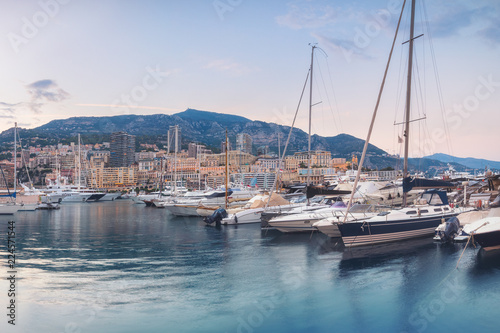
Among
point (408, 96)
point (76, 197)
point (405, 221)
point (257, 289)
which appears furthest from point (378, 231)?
point (76, 197)

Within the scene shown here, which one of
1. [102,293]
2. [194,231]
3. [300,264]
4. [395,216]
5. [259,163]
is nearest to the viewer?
[102,293]

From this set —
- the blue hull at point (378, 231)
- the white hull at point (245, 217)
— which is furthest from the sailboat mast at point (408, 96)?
the white hull at point (245, 217)

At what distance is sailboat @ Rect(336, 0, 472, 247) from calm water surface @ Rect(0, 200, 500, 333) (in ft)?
2.16

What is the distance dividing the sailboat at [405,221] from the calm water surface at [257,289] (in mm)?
658

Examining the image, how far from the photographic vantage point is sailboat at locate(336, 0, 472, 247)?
17.7 metres

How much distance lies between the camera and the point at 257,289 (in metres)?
12.3

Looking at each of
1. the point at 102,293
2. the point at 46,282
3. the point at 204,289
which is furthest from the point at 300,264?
the point at 46,282

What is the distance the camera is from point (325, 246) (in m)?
19.3

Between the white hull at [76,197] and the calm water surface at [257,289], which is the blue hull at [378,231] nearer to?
the calm water surface at [257,289]

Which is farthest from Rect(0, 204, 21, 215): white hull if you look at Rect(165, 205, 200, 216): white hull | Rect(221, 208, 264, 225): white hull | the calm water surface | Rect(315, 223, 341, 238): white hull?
Rect(315, 223, 341, 238): white hull

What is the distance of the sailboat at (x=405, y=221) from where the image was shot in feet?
58.0

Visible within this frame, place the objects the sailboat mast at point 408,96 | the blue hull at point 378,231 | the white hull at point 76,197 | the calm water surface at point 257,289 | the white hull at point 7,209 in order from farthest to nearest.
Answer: the white hull at point 76,197 < the white hull at point 7,209 < the sailboat mast at point 408,96 < the blue hull at point 378,231 < the calm water surface at point 257,289

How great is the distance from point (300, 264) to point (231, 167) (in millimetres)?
146452

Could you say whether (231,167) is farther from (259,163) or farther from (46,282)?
(46,282)
